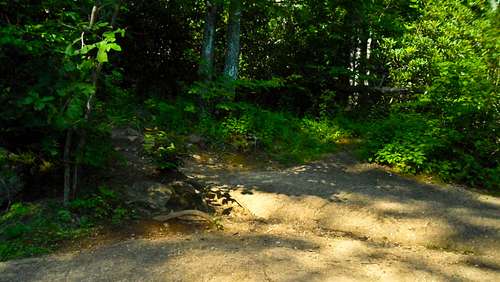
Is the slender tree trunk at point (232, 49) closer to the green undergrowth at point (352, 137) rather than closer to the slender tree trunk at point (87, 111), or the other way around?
the green undergrowth at point (352, 137)

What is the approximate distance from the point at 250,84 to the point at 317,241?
17.3ft

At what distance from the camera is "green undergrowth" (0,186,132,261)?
4833 millimetres

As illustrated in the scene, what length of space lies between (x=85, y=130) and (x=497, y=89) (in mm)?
7325

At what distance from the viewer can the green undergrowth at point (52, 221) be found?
483 cm

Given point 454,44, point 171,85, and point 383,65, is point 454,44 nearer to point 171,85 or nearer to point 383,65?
point 383,65

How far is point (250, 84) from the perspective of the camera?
32.6ft

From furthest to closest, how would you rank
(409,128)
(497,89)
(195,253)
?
(409,128), (497,89), (195,253)

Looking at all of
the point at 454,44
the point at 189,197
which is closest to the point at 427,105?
the point at 454,44

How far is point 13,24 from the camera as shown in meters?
5.25

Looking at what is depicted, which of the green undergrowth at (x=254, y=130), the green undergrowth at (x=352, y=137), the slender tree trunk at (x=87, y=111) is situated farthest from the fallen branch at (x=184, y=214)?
the green undergrowth at (x=254, y=130)

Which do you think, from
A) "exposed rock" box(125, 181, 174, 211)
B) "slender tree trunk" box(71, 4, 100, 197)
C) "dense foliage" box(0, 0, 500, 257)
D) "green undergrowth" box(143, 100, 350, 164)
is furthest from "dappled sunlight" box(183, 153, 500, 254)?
"slender tree trunk" box(71, 4, 100, 197)

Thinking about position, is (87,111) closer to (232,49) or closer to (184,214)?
(184,214)

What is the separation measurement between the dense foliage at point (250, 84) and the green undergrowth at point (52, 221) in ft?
0.36

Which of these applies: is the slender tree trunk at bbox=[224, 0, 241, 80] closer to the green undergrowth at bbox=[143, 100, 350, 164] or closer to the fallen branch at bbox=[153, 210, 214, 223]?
the green undergrowth at bbox=[143, 100, 350, 164]
